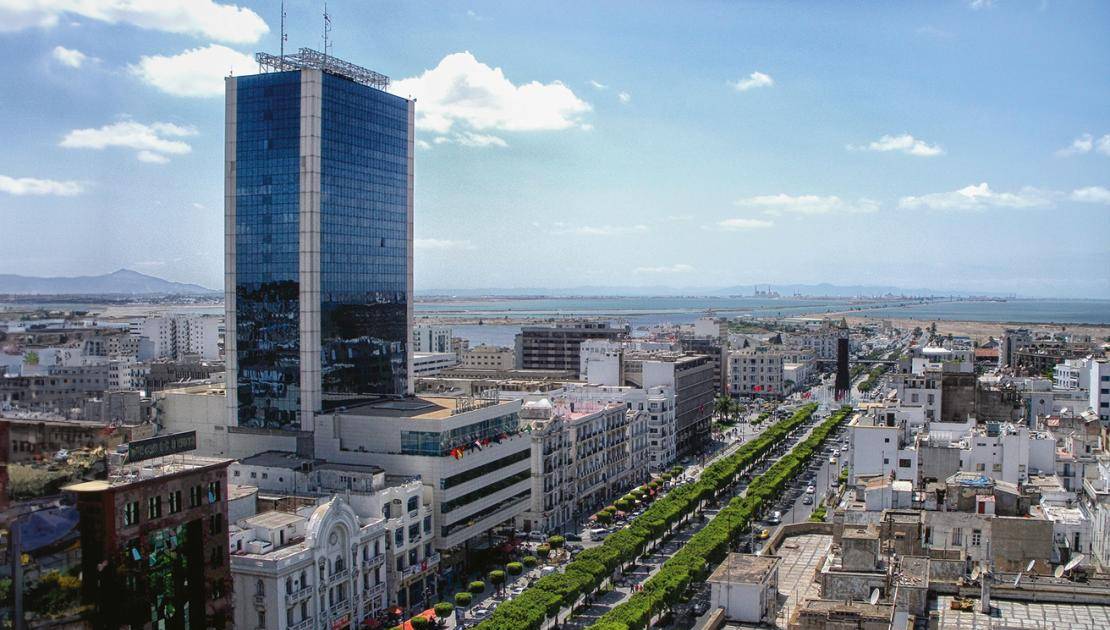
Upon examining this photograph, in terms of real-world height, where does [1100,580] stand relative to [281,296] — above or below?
below

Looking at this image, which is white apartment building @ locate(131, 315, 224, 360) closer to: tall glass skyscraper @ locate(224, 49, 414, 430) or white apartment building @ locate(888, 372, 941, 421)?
tall glass skyscraper @ locate(224, 49, 414, 430)

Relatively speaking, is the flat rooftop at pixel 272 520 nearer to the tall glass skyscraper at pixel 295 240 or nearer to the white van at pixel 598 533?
the tall glass skyscraper at pixel 295 240

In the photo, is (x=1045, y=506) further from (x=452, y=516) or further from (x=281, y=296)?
(x=281, y=296)

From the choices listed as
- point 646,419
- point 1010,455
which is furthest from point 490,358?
point 1010,455

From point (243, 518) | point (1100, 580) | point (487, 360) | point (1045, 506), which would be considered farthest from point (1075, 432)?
point (487, 360)

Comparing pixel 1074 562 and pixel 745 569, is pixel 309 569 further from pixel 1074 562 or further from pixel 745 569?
pixel 1074 562

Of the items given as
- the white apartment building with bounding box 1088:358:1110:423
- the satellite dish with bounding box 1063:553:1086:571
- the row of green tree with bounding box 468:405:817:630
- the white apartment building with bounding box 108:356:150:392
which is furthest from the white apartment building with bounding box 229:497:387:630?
the white apartment building with bounding box 1088:358:1110:423

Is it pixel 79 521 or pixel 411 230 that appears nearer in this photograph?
pixel 79 521
